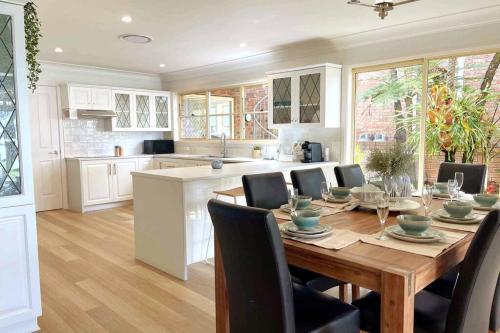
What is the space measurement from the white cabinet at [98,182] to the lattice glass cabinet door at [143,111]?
79 centimetres

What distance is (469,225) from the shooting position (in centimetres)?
185

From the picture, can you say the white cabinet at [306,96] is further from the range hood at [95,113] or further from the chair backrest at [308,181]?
the range hood at [95,113]

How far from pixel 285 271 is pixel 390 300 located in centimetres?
39

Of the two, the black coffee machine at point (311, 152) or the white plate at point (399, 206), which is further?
the black coffee machine at point (311, 152)

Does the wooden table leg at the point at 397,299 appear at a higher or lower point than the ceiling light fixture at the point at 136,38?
lower

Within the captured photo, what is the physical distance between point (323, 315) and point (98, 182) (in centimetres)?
525

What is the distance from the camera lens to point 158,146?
711 centimetres

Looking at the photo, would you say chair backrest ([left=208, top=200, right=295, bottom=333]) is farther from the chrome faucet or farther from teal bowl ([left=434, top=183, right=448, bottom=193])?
the chrome faucet

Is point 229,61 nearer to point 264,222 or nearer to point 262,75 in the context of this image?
point 262,75

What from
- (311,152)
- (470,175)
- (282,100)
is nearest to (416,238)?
(470,175)

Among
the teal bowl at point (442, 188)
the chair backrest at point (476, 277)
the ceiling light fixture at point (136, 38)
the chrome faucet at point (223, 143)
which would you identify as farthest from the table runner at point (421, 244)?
the chrome faucet at point (223, 143)

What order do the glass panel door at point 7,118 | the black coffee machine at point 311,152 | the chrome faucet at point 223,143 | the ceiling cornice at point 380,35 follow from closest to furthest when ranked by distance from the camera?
the glass panel door at point 7,118 < the ceiling cornice at point 380,35 < the black coffee machine at point 311,152 < the chrome faucet at point 223,143

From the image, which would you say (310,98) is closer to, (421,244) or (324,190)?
(324,190)

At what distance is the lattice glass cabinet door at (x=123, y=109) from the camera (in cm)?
641
